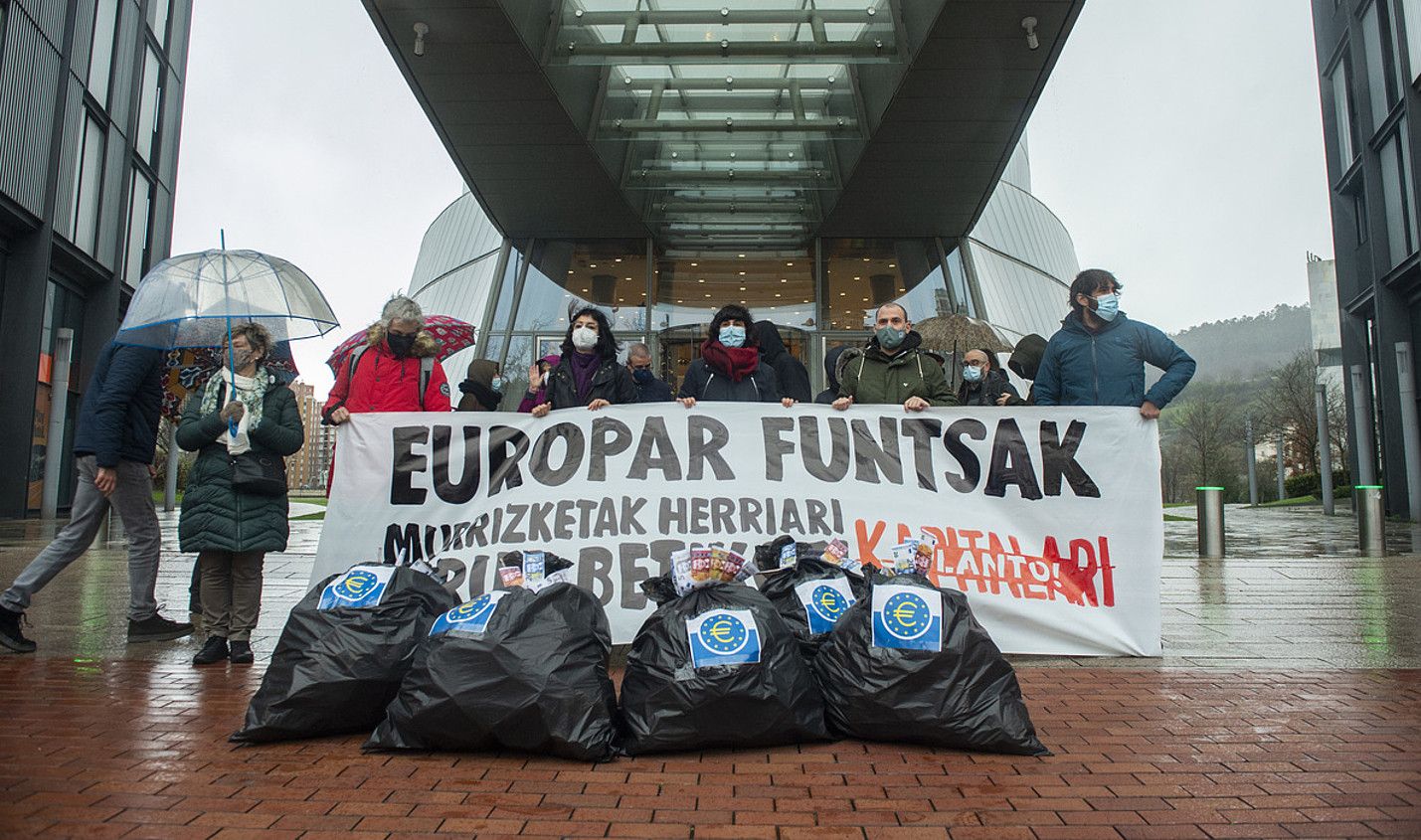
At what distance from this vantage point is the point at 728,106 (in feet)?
40.7

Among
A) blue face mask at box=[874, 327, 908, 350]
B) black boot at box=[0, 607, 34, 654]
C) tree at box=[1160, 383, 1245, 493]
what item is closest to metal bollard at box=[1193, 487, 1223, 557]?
blue face mask at box=[874, 327, 908, 350]

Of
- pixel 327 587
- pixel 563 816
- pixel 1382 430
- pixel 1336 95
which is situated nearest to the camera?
pixel 563 816

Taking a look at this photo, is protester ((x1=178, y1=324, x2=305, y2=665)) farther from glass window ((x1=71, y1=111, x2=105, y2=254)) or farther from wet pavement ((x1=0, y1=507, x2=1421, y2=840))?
glass window ((x1=71, y1=111, x2=105, y2=254))

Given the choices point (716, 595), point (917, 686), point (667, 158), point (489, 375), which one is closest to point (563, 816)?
point (716, 595)

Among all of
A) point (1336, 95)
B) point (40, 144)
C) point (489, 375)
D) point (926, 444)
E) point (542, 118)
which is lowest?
point (926, 444)

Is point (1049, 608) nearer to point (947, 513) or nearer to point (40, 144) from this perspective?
point (947, 513)

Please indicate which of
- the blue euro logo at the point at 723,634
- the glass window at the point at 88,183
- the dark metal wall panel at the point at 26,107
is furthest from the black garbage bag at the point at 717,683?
the glass window at the point at 88,183

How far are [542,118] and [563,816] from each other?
1042cm

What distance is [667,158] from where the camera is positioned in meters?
13.7

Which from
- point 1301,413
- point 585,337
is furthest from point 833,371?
point 1301,413

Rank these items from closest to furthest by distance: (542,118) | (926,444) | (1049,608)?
(1049,608) < (926,444) < (542,118)

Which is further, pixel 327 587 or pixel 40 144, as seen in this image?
pixel 40 144

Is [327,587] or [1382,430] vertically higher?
[1382,430]

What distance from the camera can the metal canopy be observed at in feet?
32.2
